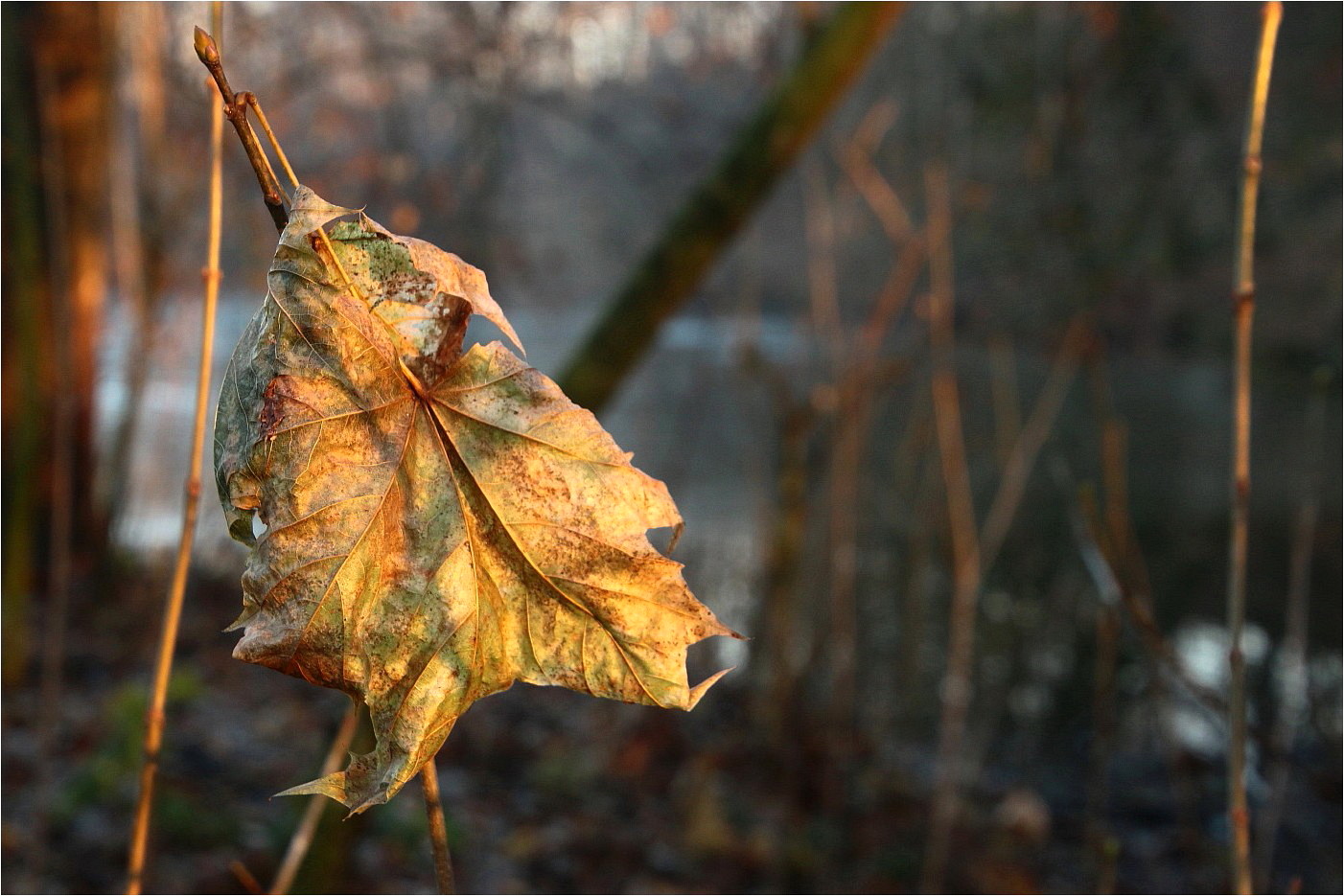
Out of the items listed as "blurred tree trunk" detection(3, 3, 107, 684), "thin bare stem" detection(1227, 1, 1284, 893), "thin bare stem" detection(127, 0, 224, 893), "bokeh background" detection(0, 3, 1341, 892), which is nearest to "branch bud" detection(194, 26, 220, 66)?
"thin bare stem" detection(127, 0, 224, 893)

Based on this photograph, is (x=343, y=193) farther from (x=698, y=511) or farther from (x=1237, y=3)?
(x=1237, y=3)

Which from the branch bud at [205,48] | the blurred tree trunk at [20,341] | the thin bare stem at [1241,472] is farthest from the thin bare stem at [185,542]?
the blurred tree trunk at [20,341]

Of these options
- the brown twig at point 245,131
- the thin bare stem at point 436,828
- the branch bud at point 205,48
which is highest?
the branch bud at point 205,48

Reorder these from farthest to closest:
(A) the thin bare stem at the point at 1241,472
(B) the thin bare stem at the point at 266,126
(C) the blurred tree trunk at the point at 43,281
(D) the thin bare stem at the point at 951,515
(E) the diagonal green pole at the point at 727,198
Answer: (C) the blurred tree trunk at the point at 43,281 → (D) the thin bare stem at the point at 951,515 → (E) the diagonal green pole at the point at 727,198 → (A) the thin bare stem at the point at 1241,472 → (B) the thin bare stem at the point at 266,126

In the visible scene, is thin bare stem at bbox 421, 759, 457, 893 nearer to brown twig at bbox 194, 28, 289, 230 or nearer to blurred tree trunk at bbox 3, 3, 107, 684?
brown twig at bbox 194, 28, 289, 230

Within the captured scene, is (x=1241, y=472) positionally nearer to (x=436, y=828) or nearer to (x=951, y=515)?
(x=436, y=828)

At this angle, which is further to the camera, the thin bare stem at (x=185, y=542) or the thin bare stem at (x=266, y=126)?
the thin bare stem at (x=185, y=542)

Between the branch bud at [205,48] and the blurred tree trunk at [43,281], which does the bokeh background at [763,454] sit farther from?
the branch bud at [205,48]
